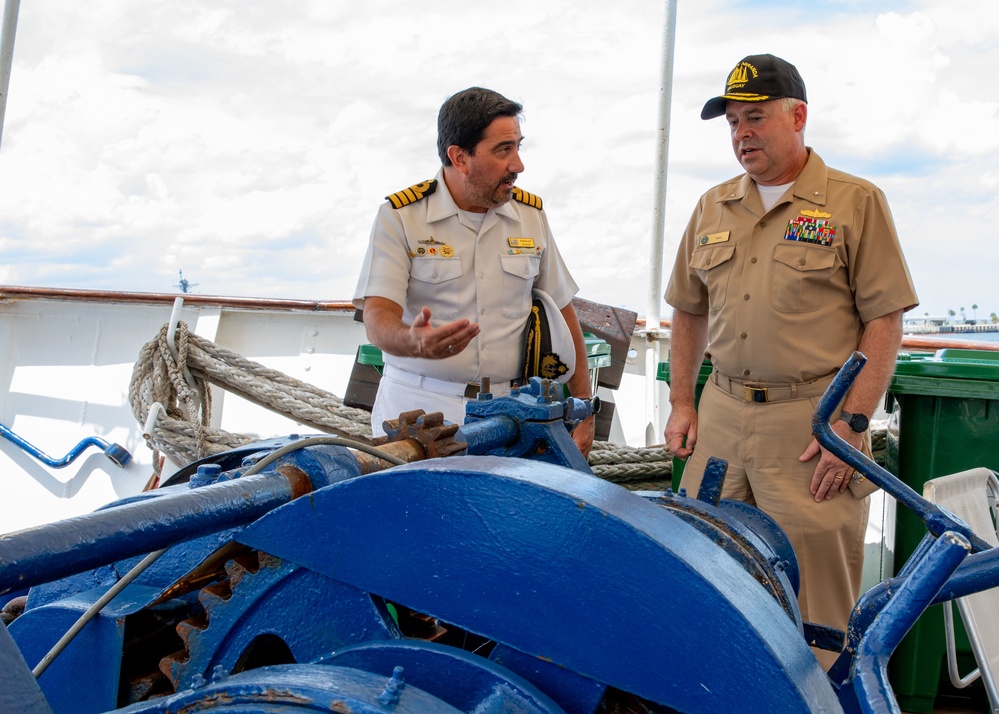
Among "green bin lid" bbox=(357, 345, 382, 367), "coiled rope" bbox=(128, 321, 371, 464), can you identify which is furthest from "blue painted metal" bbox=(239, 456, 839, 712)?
"coiled rope" bbox=(128, 321, 371, 464)

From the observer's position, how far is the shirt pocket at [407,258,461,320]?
9.10 ft

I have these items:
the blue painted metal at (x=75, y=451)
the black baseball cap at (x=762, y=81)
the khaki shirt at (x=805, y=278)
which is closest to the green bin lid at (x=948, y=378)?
the khaki shirt at (x=805, y=278)

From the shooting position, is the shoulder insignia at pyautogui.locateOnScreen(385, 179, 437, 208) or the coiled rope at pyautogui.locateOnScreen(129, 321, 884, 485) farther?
the coiled rope at pyautogui.locateOnScreen(129, 321, 884, 485)

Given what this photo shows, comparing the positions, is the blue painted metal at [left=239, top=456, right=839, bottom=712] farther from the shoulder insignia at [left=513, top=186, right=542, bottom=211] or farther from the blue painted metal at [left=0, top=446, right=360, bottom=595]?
the shoulder insignia at [left=513, top=186, right=542, bottom=211]

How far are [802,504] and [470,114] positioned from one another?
57.3 inches

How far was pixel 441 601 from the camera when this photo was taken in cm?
100

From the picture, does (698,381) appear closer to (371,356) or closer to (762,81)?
(762,81)

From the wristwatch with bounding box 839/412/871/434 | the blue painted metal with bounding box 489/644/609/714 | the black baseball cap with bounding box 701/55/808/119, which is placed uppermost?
the black baseball cap with bounding box 701/55/808/119

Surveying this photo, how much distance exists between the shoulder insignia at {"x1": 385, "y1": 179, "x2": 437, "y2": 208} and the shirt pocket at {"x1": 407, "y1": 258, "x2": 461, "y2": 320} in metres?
0.19

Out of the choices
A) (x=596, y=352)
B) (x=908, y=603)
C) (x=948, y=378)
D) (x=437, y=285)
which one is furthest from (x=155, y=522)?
(x=596, y=352)

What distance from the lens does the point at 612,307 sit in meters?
4.45

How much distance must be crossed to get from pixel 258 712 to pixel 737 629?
1.57 ft

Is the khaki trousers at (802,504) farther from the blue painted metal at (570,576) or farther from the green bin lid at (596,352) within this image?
the blue painted metal at (570,576)

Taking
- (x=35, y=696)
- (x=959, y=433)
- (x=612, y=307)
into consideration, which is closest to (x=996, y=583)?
(x=35, y=696)
